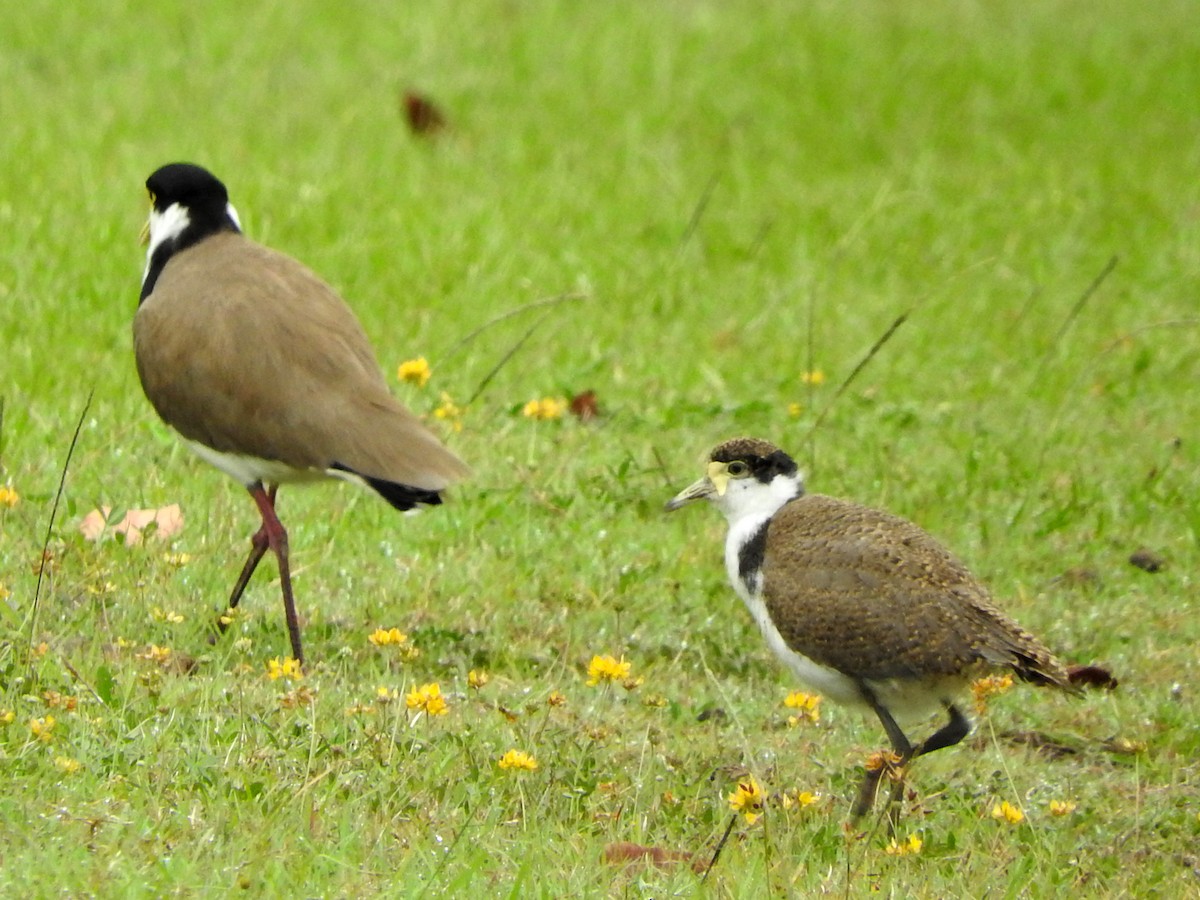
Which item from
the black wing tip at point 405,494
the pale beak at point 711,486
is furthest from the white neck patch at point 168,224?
the pale beak at point 711,486

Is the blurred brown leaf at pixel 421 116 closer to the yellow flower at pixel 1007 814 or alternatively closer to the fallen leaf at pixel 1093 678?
the fallen leaf at pixel 1093 678

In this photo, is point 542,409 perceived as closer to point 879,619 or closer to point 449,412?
point 449,412

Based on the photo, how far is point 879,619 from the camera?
4812mm

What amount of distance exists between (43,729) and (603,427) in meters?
3.46

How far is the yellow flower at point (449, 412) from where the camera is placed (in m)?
6.79

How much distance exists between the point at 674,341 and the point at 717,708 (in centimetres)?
305

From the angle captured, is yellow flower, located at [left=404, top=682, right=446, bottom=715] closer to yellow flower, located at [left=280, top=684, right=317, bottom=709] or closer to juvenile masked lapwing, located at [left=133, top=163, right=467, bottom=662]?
yellow flower, located at [left=280, top=684, right=317, bottom=709]

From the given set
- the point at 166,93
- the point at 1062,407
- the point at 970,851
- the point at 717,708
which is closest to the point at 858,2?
the point at 166,93

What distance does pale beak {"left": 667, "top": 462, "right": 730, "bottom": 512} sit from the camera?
5402mm

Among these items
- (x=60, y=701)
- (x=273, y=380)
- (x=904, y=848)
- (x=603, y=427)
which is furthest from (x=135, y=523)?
(x=904, y=848)

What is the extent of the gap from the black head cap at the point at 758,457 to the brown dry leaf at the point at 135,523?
5.54ft

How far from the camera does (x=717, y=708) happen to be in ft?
17.8

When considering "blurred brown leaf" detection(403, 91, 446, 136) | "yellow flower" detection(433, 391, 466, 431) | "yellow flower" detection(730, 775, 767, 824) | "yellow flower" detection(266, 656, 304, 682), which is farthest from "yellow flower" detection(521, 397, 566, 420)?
"blurred brown leaf" detection(403, 91, 446, 136)

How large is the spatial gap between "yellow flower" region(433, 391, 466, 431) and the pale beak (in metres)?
1.50
